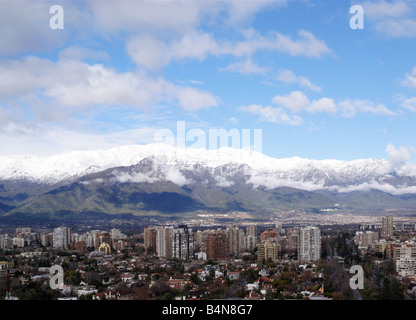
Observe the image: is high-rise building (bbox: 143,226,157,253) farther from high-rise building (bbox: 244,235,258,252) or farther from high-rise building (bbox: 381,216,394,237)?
high-rise building (bbox: 381,216,394,237)

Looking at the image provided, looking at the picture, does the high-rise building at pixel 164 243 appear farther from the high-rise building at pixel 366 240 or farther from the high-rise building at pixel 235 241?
the high-rise building at pixel 366 240

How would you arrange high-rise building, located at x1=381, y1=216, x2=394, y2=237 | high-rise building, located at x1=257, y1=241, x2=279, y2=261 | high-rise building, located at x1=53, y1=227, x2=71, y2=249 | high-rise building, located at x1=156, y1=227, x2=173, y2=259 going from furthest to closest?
1. high-rise building, located at x1=381, y1=216, x2=394, y2=237
2. high-rise building, located at x1=53, y1=227, x2=71, y2=249
3. high-rise building, located at x1=156, y1=227, x2=173, y2=259
4. high-rise building, located at x1=257, y1=241, x2=279, y2=261

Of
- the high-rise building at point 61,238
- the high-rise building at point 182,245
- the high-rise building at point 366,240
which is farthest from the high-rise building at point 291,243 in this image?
the high-rise building at point 61,238

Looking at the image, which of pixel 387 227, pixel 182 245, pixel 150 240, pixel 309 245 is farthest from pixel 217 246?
pixel 387 227

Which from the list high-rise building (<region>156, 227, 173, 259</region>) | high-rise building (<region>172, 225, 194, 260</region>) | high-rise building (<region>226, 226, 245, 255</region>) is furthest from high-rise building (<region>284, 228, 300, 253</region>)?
high-rise building (<region>156, 227, 173, 259</region>)
